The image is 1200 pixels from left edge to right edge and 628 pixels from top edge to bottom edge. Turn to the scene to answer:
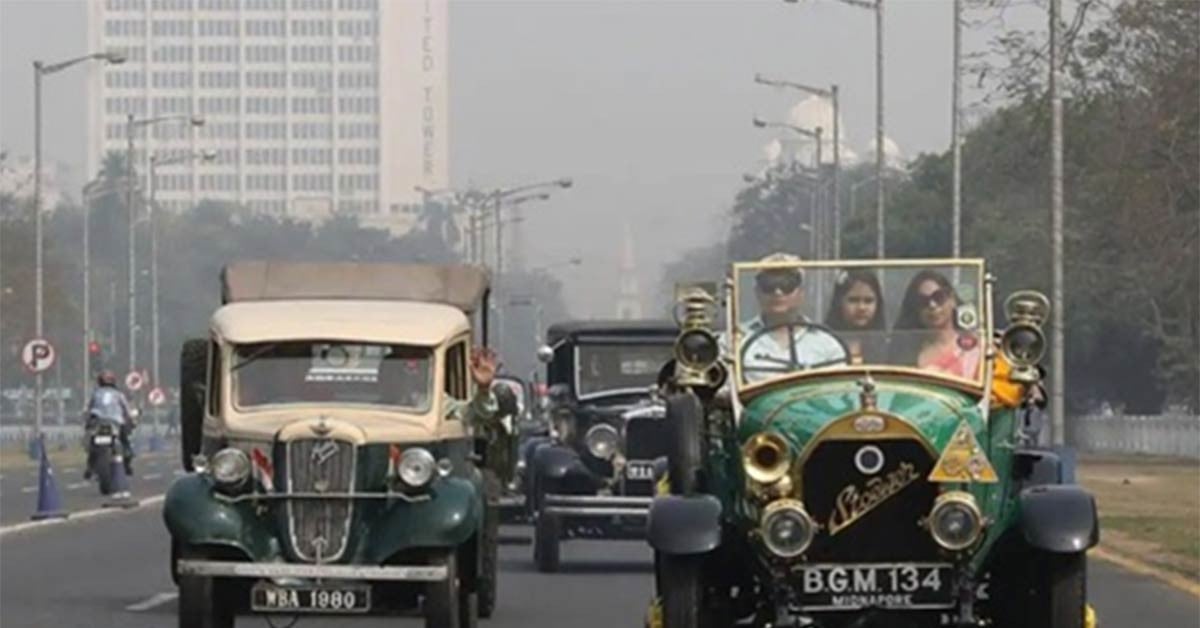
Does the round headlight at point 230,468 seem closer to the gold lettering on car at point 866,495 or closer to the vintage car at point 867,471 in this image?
the vintage car at point 867,471

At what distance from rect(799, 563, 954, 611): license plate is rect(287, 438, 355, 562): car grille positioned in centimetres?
475

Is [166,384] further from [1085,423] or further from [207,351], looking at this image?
[207,351]

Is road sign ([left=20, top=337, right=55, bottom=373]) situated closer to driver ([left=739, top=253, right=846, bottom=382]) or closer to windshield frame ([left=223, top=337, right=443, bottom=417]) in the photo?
windshield frame ([left=223, top=337, right=443, bottom=417])

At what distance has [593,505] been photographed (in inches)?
1172

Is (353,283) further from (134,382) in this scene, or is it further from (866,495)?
(134,382)

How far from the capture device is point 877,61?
222ft

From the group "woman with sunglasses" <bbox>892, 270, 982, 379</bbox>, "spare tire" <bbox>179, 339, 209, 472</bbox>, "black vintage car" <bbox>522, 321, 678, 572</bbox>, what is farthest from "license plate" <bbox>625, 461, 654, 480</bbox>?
"woman with sunglasses" <bbox>892, 270, 982, 379</bbox>

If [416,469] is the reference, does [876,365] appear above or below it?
above

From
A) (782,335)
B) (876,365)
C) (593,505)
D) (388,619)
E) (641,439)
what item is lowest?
(388,619)

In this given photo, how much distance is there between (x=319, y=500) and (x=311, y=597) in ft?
1.97

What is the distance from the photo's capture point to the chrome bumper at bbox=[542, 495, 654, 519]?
2977 cm

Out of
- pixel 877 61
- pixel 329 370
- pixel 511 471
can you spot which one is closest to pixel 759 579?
pixel 329 370

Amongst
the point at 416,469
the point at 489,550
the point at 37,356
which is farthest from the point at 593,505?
the point at 37,356

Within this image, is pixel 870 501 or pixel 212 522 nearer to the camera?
pixel 870 501
